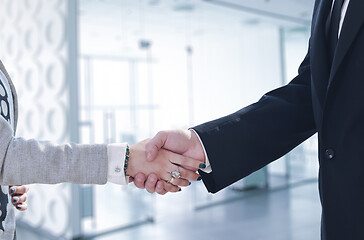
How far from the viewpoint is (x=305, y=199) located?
193 inches

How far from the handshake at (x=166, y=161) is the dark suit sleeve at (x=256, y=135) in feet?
0.37

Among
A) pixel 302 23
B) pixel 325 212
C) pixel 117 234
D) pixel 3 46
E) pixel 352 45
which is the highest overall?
pixel 302 23

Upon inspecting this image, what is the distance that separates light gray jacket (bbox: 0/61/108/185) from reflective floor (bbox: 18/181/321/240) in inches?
93.4

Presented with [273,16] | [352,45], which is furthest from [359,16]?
[273,16]

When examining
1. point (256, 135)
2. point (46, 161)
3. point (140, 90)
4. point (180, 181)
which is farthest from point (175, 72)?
point (46, 161)

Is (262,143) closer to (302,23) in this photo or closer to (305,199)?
(305,199)

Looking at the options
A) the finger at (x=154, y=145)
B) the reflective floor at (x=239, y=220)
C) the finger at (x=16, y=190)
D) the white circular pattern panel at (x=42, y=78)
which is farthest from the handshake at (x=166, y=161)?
the white circular pattern panel at (x=42, y=78)

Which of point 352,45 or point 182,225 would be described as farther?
point 182,225

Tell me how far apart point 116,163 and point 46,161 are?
235 mm

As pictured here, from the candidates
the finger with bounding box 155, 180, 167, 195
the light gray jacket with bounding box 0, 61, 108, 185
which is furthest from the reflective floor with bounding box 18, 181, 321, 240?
the light gray jacket with bounding box 0, 61, 108, 185

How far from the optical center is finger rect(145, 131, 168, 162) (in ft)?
4.65

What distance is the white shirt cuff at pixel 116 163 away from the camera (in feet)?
4.00

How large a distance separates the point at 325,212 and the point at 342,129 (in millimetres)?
239

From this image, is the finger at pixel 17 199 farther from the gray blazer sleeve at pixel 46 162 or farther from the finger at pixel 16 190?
the gray blazer sleeve at pixel 46 162
